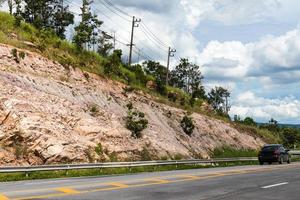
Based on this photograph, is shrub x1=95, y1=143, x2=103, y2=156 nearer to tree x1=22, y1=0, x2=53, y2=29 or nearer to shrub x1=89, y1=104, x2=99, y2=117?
shrub x1=89, y1=104, x2=99, y2=117

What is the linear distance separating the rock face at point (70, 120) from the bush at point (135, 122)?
522 millimetres

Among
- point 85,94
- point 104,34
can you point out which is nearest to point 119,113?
point 85,94

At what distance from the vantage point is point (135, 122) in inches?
1540

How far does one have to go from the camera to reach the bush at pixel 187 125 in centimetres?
4816

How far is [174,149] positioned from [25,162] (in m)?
16.5

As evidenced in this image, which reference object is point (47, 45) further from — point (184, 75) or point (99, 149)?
point (184, 75)

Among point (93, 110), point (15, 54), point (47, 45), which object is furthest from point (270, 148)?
point (47, 45)

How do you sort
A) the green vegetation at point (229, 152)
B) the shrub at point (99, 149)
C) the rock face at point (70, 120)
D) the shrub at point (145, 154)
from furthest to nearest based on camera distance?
the green vegetation at point (229, 152)
the shrub at point (145, 154)
the shrub at point (99, 149)
the rock face at point (70, 120)

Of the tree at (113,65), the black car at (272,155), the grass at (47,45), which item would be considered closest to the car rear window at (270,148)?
the black car at (272,155)

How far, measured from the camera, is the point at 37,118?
1187 inches

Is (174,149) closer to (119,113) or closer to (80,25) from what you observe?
(119,113)

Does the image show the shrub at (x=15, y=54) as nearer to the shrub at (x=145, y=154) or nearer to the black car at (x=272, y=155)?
the shrub at (x=145, y=154)

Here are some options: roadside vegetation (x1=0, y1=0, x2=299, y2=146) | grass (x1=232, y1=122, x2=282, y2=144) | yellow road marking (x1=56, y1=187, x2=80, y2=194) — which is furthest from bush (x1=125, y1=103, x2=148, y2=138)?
grass (x1=232, y1=122, x2=282, y2=144)

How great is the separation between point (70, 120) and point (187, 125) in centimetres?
1773
